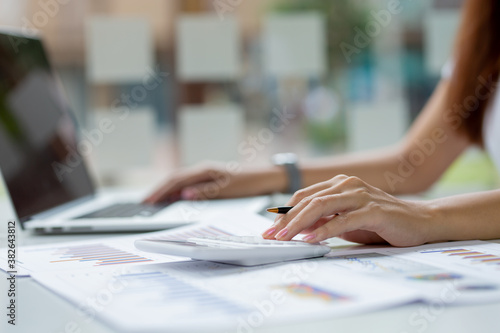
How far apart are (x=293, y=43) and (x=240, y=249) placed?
1.50 metres

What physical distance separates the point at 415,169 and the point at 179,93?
0.86m

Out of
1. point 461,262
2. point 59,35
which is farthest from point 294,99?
point 461,262

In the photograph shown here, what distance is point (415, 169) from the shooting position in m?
1.59

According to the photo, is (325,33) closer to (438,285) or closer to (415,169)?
(415,169)

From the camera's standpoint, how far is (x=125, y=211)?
122 cm

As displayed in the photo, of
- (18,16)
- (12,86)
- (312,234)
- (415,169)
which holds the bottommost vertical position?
(415,169)

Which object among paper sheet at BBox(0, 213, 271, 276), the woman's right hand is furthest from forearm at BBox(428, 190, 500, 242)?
the woman's right hand

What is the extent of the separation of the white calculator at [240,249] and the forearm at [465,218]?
0.17 meters

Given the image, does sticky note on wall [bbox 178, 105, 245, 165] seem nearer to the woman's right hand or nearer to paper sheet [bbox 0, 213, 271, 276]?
the woman's right hand

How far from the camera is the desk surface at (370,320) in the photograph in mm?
480

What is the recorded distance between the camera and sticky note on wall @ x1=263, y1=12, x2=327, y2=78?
2.07 meters

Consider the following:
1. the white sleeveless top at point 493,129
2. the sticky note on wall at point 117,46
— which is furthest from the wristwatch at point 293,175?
the sticky note on wall at point 117,46

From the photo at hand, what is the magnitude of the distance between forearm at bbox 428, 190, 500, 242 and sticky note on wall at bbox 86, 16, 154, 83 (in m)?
1.36

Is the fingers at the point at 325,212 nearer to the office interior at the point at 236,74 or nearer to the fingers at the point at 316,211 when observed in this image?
the fingers at the point at 316,211
